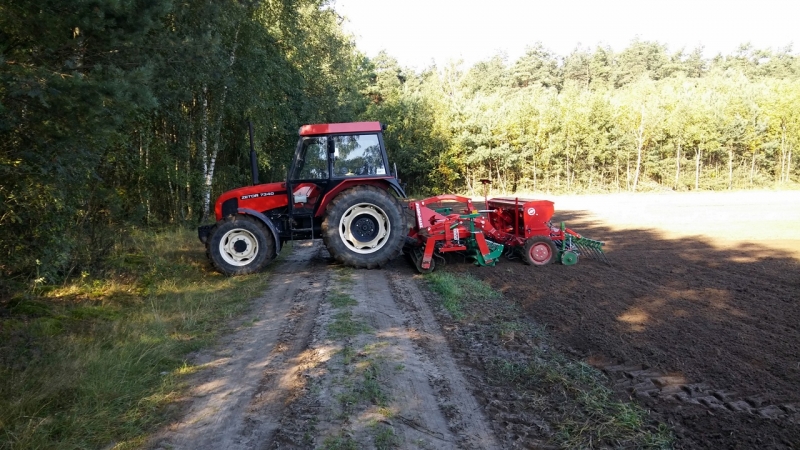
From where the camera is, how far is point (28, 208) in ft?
17.3

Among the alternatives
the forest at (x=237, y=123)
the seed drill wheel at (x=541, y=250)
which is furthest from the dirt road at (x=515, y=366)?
the forest at (x=237, y=123)

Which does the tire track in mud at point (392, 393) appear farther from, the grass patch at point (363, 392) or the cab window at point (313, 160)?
the cab window at point (313, 160)

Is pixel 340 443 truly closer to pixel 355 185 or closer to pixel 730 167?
pixel 355 185

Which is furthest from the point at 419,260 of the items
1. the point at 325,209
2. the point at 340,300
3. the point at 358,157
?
the point at 340,300

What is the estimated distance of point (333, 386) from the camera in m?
3.88

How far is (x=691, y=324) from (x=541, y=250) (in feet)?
11.6

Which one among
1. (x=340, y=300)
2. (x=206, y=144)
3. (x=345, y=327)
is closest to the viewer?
(x=345, y=327)

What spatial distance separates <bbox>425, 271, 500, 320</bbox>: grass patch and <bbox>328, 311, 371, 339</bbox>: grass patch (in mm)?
1117

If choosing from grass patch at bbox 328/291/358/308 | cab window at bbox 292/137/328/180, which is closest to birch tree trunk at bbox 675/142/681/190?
cab window at bbox 292/137/328/180

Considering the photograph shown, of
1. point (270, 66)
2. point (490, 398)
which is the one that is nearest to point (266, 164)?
point (270, 66)

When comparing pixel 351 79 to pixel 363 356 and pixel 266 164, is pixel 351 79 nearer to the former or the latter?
pixel 266 164

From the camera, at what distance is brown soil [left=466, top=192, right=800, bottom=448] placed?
3.51 m

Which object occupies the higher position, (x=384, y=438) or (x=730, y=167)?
(x=730, y=167)

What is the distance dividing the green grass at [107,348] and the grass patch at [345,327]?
3.83ft
